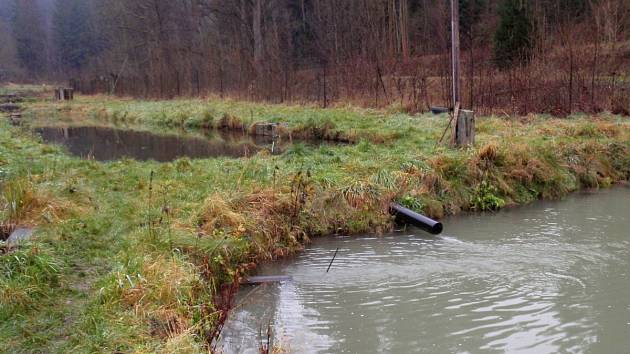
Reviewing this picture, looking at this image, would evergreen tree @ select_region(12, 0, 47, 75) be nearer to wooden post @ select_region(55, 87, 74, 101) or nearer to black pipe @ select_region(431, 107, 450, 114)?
wooden post @ select_region(55, 87, 74, 101)

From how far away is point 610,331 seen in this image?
18.1 ft

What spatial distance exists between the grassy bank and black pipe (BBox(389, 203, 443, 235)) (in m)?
0.23

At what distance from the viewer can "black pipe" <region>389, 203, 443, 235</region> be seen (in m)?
8.05

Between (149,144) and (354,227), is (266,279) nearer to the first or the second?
(354,227)

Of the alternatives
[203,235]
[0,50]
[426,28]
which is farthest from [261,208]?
[0,50]

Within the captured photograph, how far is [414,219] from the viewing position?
846cm

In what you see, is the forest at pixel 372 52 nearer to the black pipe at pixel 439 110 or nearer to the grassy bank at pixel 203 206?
the black pipe at pixel 439 110

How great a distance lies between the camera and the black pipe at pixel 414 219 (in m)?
8.05

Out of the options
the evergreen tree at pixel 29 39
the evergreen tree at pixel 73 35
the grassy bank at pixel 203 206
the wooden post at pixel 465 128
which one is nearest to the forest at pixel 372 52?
the grassy bank at pixel 203 206

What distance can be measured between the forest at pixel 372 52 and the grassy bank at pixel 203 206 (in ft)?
6.48

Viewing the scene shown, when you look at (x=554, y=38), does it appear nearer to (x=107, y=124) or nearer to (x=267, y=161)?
(x=267, y=161)

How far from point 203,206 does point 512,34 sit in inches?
848

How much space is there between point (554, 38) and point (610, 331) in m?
22.1

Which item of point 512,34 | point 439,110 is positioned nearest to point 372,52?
point 512,34
